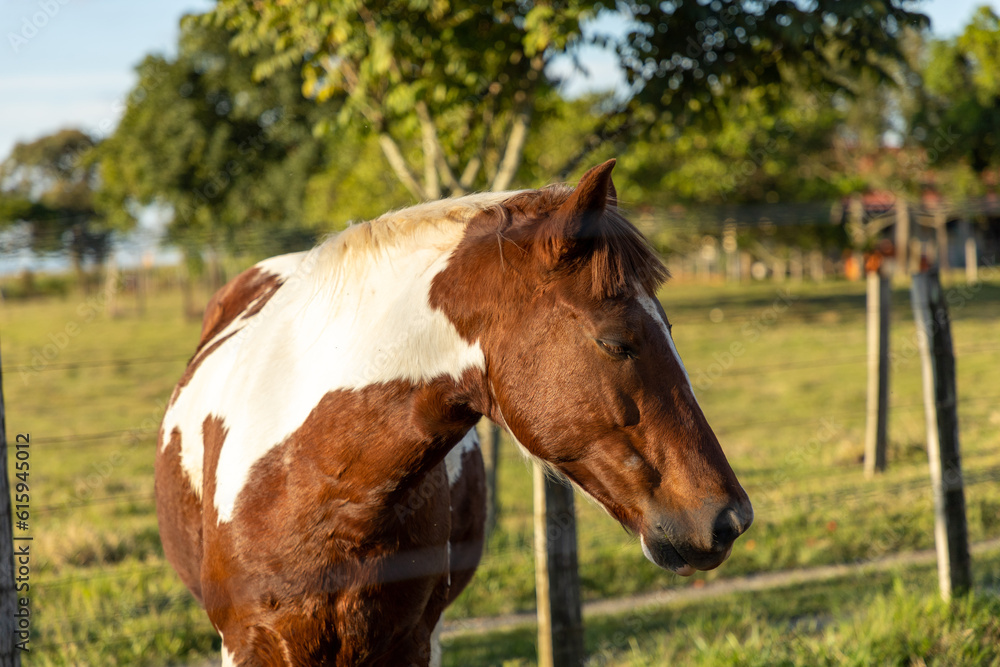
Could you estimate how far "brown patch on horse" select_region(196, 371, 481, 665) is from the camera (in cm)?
177

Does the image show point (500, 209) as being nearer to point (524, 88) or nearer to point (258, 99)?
point (524, 88)

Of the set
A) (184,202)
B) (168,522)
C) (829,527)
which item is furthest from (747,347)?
(168,522)

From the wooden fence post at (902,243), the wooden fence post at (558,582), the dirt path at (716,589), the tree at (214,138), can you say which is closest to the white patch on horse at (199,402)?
the wooden fence post at (558,582)

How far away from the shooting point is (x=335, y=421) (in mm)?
1824

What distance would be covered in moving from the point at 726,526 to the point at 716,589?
11.9 ft

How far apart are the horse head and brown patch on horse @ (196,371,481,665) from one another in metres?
0.21

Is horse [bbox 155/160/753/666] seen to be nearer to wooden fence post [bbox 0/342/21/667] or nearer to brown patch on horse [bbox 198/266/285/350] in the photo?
wooden fence post [bbox 0/342/21/667]

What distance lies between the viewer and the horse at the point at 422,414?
5.28 feet

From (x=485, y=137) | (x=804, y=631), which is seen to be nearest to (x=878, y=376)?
(x=804, y=631)

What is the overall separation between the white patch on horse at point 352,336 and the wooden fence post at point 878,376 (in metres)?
6.46

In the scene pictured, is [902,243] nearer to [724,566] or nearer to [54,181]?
[724,566]

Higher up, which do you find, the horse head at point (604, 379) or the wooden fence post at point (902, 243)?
the wooden fence post at point (902, 243)

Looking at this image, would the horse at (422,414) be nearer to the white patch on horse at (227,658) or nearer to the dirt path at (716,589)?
the white patch on horse at (227,658)

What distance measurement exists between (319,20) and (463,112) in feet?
4.43
